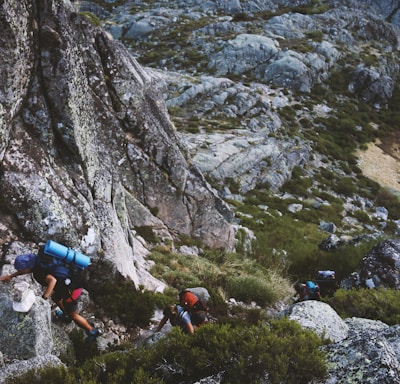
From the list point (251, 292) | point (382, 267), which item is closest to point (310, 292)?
point (251, 292)

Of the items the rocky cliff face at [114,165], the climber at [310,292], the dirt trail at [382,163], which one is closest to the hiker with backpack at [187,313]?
the rocky cliff face at [114,165]

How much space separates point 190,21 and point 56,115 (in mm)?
62458

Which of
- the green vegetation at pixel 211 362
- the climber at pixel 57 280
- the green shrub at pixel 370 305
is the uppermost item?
the green vegetation at pixel 211 362

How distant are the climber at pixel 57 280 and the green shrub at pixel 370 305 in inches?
263

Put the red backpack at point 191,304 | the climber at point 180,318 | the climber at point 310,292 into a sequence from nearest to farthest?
the climber at point 180,318 → the red backpack at point 191,304 → the climber at point 310,292

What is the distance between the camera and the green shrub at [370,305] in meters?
9.21

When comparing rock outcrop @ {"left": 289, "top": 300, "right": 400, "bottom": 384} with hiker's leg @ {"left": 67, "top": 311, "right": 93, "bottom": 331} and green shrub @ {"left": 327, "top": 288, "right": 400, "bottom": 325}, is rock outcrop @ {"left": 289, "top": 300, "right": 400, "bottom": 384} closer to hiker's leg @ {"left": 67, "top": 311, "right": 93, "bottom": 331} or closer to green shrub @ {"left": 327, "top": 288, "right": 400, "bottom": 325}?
green shrub @ {"left": 327, "top": 288, "right": 400, "bottom": 325}

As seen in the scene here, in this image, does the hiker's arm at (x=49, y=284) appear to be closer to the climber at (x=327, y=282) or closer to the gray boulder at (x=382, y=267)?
the climber at (x=327, y=282)

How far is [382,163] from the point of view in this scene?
128 ft

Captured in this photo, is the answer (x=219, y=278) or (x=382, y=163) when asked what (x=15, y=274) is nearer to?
(x=219, y=278)

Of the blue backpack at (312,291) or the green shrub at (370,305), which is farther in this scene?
the blue backpack at (312,291)

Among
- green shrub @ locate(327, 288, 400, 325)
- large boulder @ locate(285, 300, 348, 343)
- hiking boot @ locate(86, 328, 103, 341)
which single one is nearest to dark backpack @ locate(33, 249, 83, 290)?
hiking boot @ locate(86, 328, 103, 341)

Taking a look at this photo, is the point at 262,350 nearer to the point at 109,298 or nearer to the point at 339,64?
the point at 109,298

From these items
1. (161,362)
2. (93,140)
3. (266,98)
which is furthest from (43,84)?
(266,98)
